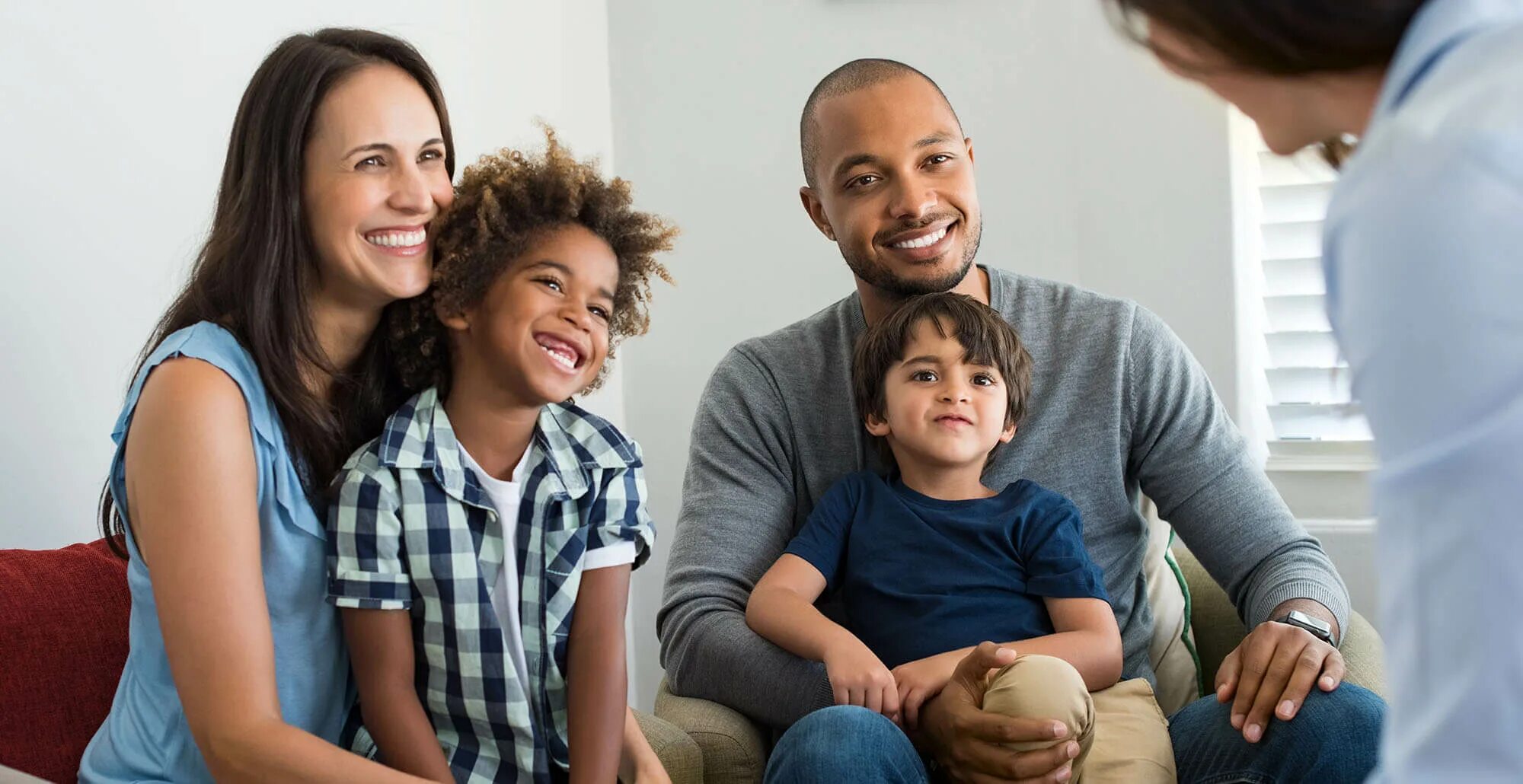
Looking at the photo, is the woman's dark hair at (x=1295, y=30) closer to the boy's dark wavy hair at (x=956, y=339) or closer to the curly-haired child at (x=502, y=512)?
the curly-haired child at (x=502, y=512)

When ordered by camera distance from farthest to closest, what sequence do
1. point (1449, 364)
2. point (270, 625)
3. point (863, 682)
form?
point (863, 682) < point (270, 625) < point (1449, 364)

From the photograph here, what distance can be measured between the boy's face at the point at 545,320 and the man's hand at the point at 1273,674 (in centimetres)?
86

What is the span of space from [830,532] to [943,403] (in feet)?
0.80

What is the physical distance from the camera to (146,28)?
1.90m

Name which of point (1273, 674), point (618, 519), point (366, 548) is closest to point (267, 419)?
point (366, 548)

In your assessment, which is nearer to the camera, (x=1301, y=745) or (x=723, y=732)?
(x=1301, y=745)

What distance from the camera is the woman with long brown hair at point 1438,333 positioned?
0.58 meters

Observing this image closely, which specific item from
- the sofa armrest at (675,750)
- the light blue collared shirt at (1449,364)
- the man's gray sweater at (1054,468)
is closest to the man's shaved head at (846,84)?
the man's gray sweater at (1054,468)

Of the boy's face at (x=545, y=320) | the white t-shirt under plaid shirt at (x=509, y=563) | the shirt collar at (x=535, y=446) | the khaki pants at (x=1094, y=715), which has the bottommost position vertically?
the khaki pants at (x=1094, y=715)

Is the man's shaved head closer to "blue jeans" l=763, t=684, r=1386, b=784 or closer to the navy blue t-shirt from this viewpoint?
the navy blue t-shirt

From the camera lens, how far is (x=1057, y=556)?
5.75 ft

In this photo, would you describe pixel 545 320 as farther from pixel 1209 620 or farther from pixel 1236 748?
pixel 1209 620

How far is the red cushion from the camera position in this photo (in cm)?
145

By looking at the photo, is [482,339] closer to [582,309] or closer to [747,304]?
[582,309]
